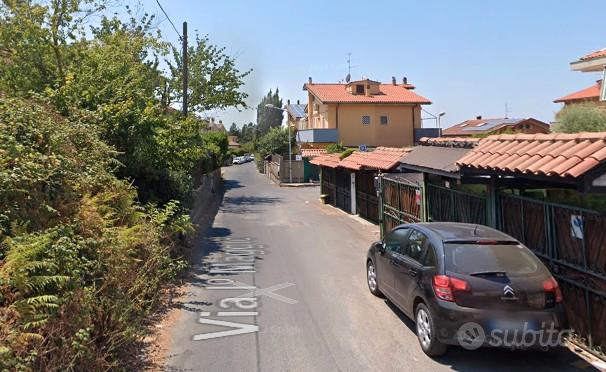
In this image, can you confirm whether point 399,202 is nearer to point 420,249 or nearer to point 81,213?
point 420,249

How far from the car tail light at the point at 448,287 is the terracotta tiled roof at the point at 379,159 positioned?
366 inches

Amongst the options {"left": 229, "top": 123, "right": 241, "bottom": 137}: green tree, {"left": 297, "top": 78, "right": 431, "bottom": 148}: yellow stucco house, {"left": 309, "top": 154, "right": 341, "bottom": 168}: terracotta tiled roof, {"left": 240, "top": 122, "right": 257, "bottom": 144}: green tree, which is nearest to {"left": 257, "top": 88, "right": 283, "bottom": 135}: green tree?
{"left": 240, "top": 122, "right": 257, "bottom": 144}: green tree

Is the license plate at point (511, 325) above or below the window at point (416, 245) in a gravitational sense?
below

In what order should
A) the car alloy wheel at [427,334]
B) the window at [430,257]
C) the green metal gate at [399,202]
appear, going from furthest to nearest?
the green metal gate at [399,202]
the window at [430,257]
the car alloy wheel at [427,334]

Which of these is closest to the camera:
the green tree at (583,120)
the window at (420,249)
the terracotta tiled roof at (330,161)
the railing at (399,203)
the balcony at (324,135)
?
the window at (420,249)

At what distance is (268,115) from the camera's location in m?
95.6

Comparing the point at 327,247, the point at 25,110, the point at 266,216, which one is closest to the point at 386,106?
the point at 266,216

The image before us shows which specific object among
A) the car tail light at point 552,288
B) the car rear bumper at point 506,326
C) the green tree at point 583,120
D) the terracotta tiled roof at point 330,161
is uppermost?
the green tree at point 583,120

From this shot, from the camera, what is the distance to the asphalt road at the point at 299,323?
5.81 m

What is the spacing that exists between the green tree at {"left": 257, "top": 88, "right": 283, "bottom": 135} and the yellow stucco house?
155ft

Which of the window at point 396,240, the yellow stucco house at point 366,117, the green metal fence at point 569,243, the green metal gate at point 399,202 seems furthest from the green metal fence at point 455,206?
the yellow stucco house at point 366,117

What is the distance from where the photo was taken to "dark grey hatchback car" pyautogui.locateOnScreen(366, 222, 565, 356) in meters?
5.49

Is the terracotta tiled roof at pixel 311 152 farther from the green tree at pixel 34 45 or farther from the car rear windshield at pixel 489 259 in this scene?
the car rear windshield at pixel 489 259

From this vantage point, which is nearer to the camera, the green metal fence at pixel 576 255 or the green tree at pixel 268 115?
the green metal fence at pixel 576 255
